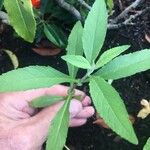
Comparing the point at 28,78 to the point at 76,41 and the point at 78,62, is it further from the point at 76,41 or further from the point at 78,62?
the point at 76,41

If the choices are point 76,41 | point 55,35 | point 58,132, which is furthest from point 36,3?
point 58,132

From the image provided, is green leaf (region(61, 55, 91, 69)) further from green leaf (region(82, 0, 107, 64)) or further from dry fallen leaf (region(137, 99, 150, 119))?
dry fallen leaf (region(137, 99, 150, 119))

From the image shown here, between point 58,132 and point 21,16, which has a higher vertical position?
point 21,16

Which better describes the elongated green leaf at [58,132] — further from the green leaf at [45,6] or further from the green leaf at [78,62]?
the green leaf at [45,6]

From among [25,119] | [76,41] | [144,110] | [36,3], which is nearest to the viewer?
[76,41]

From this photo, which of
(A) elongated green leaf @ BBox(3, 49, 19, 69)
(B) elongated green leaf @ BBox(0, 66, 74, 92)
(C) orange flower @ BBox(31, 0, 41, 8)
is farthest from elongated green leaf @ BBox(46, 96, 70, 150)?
(A) elongated green leaf @ BBox(3, 49, 19, 69)
